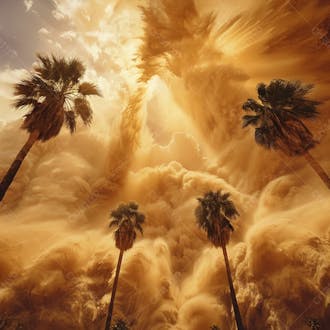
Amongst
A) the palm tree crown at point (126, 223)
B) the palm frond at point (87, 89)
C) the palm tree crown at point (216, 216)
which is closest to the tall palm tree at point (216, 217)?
the palm tree crown at point (216, 216)

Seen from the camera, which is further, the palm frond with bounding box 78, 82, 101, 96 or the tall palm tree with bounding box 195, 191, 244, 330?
the tall palm tree with bounding box 195, 191, 244, 330

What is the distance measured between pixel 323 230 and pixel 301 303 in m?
8.90

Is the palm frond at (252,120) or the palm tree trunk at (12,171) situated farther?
the palm frond at (252,120)

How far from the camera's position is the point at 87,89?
1427 cm

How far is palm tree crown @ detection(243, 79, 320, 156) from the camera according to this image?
1507 cm

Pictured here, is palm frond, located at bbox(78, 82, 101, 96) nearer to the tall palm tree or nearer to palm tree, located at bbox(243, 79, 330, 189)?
palm tree, located at bbox(243, 79, 330, 189)

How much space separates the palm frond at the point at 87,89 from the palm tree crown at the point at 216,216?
601 inches

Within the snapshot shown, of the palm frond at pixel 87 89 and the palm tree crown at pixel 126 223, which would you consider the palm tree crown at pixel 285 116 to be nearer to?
the palm frond at pixel 87 89

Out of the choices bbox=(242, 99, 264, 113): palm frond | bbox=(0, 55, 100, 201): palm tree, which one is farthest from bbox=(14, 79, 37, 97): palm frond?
bbox=(242, 99, 264, 113): palm frond

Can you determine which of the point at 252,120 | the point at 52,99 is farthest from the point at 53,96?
the point at 252,120

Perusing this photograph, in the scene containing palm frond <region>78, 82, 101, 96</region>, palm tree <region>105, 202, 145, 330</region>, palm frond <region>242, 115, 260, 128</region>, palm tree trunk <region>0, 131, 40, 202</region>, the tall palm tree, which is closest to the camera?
palm tree trunk <region>0, 131, 40, 202</region>

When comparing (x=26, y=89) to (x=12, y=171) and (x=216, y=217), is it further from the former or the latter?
(x=216, y=217)

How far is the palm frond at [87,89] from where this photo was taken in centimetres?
1411

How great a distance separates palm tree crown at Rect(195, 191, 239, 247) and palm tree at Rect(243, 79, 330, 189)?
9210mm
